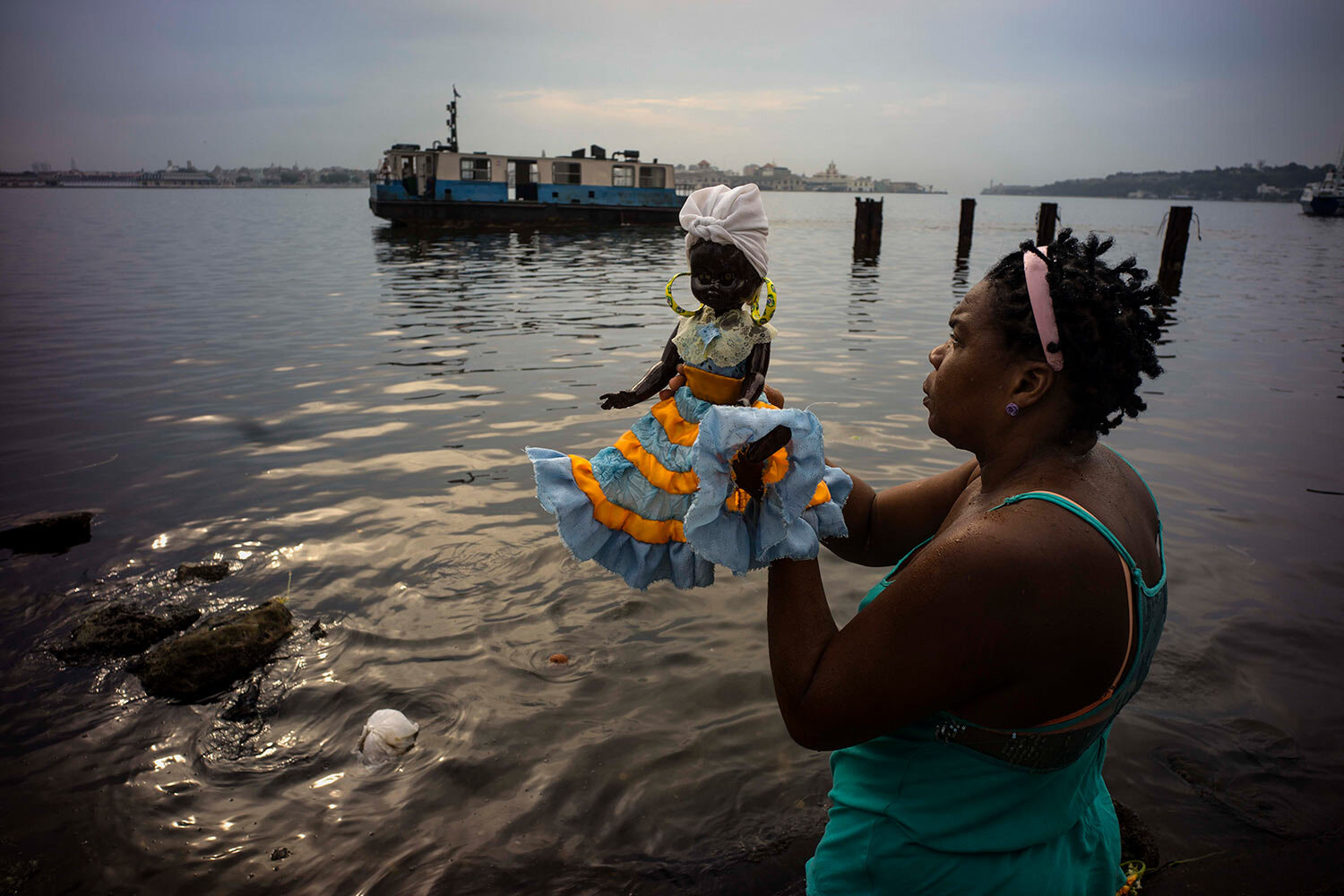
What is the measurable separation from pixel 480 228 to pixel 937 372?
45864mm

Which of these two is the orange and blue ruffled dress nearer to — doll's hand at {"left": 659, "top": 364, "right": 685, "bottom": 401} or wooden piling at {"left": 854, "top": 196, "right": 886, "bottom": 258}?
doll's hand at {"left": 659, "top": 364, "right": 685, "bottom": 401}

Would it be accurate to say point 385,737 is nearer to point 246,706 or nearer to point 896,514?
point 246,706

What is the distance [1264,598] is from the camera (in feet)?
16.8

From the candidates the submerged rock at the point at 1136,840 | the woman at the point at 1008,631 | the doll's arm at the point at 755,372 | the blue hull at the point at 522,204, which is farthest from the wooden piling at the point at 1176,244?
the blue hull at the point at 522,204

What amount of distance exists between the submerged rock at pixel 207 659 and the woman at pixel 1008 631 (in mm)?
3499

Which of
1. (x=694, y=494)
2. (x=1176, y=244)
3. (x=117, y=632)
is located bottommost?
(x=117, y=632)

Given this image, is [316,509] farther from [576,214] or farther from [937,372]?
[576,214]

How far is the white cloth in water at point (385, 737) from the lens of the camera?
3.74m

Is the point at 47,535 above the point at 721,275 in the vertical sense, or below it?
below

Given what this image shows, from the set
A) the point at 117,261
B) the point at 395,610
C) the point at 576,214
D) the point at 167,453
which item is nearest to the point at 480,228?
the point at 576,214

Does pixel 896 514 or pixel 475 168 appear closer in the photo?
pixel 896 514

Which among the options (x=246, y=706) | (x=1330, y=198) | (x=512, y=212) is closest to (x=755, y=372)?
(x=246, y=706)

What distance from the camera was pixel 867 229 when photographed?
31781mm

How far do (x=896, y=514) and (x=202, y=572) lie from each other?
482 cm
